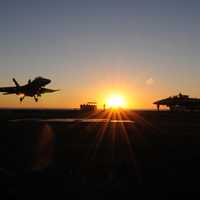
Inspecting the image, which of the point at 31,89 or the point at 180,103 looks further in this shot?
the point at 180,103

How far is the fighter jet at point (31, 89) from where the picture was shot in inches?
2751

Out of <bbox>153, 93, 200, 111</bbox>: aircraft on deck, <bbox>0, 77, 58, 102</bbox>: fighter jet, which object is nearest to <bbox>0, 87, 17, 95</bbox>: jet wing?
<bbox>0, 77, 58, 102</bbox>: fighter jet

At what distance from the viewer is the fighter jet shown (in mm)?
69875

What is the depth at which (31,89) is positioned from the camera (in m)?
71.5

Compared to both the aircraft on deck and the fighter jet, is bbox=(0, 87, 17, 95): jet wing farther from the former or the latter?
the aircraft on deck

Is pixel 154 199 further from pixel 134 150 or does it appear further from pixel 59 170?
pixel 134 150

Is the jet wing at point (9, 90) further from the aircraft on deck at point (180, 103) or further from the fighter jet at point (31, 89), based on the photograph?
the aircraft on deck at point (180, 103)

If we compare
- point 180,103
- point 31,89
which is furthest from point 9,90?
point 180,103

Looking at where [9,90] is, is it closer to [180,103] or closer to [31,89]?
[31,89]

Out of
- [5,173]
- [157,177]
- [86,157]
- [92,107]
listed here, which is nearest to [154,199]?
[157,177]

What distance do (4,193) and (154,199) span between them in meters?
4.89

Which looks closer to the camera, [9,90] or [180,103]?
[9,90]

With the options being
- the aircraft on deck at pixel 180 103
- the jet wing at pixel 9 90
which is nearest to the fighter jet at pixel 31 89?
the jet wing at pixel 9 90

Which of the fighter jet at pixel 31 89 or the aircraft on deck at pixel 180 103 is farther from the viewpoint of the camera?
the aircraft on deck at pixel 180 103
